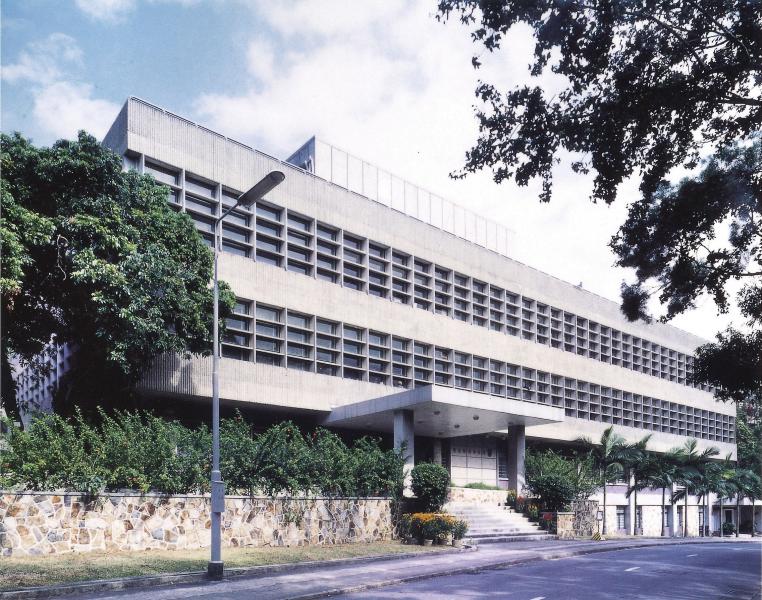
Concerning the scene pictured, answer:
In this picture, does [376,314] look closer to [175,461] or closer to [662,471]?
[175,461]

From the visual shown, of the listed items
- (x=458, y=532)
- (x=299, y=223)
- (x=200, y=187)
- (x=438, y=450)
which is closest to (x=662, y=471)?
(x=438, y=450)

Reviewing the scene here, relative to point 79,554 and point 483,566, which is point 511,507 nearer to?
point 483,566

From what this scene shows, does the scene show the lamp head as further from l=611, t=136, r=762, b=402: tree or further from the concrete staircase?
the concrete staircase

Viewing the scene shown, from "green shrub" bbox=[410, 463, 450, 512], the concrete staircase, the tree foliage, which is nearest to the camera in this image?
Answer: the tree foliage

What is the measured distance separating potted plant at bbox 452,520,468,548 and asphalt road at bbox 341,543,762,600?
355cm

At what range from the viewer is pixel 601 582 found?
16203mm

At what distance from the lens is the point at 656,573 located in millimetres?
18516

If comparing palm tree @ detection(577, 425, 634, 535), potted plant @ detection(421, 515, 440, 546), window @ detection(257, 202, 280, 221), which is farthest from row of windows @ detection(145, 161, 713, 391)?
potted plant @ detection(421, 515, 440, 546)

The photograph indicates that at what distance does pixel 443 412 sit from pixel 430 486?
386 centimetres

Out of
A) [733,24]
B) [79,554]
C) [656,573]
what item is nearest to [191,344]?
[79,554]

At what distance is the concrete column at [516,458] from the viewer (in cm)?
3334

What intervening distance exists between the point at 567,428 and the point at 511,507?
40.2 feet

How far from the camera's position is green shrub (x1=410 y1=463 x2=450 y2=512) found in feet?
82.3

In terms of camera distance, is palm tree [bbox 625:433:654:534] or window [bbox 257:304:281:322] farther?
palm tree [bbox 625:433:654:534]
